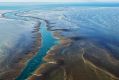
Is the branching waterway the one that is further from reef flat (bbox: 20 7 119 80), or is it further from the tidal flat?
reef flat (bbox: 20 7 119 80)

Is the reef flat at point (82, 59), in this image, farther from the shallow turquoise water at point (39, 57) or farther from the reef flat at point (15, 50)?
the reef flat at point (15, 50)

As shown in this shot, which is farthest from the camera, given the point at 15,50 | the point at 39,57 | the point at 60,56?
the point at 15,50

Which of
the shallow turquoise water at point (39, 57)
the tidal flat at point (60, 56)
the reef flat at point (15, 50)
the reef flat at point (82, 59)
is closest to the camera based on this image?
the reef flat at point (82, 59)

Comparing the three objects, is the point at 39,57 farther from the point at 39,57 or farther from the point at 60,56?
the point at 60,56

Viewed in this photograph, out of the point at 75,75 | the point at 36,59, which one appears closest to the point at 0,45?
the point at 36,59

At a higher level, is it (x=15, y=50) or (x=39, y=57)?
(x=39, y=57)

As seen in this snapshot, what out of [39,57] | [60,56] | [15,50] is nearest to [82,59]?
[60,56]

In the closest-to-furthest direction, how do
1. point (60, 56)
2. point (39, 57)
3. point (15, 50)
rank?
point (39, 57) < point (60, 56) < point (15, 50)

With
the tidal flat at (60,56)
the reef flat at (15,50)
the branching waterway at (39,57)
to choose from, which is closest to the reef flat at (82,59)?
the tidal flat at (60,56)

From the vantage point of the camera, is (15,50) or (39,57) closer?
(39,57)

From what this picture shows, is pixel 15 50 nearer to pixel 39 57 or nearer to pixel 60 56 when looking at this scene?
pixel 39 57

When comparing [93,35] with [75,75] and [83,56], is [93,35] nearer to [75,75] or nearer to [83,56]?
[83,56]
